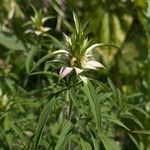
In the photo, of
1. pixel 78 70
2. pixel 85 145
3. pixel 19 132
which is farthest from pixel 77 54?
pixel 19 132

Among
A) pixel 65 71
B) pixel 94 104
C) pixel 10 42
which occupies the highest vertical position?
pixel 10 42

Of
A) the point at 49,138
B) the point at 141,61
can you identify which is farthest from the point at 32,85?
the point at 49,138

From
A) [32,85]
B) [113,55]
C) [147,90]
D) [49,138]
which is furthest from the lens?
[113,55]

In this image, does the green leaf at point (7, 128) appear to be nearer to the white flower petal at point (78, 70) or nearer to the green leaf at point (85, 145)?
the green leaf at point (85, 145)

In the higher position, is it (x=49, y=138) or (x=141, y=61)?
(x=141, y=61)

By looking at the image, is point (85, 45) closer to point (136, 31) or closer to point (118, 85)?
point (118, 85)

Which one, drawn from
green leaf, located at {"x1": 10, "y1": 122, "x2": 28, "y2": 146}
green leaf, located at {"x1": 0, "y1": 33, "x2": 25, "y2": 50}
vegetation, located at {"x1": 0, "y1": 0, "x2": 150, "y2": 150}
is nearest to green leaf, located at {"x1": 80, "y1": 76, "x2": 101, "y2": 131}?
vegetation, located at {"x1": 0, "y1": 0, "x2": 150, "y2": 150}

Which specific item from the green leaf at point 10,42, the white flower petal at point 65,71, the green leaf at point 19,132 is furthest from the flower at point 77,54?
the green leaf at point 10,42

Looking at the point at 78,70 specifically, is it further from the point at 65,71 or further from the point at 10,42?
the point at 10,42
